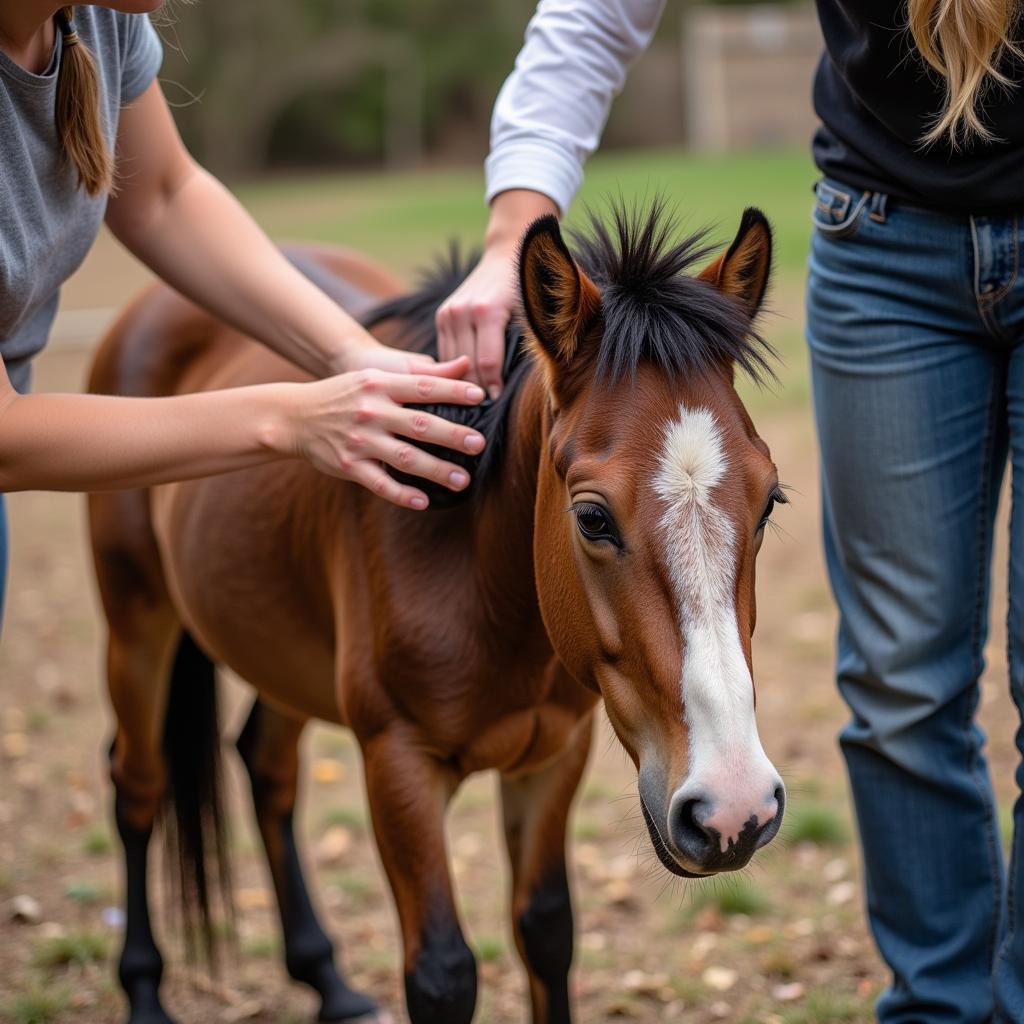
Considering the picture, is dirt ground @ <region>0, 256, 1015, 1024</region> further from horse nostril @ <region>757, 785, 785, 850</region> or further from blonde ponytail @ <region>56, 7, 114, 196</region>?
blonde ponytail @ <region>56, 7, 114, 196</region>

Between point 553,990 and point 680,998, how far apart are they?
29.2 inches

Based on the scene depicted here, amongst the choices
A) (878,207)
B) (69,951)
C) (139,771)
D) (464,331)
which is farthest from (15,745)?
(878,207)

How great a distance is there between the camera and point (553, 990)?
9.57 ft

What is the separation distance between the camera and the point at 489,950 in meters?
3.84

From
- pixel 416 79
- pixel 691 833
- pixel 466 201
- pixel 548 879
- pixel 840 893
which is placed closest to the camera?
pixel 691 833

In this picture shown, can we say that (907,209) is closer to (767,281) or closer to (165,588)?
(767,281)

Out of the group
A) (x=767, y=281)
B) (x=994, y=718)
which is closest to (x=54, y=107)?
(x=767, y=281)

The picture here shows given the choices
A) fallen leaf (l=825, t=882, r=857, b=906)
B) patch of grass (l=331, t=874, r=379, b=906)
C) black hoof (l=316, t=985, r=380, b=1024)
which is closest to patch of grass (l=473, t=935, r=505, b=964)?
black hoof (l=316, t=985, r=380, b=1024)

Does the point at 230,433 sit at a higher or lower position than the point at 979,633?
higher

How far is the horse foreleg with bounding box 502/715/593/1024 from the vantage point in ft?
9.39

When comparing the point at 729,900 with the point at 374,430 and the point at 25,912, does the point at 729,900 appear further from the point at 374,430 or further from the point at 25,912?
the point at 374,430

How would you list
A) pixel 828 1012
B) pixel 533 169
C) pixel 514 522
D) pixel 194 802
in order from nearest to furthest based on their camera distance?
pixel 514 522 < pixel 533 169 < pixel 828 1012 < pixel 194 802

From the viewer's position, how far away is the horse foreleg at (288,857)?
3.59 metres

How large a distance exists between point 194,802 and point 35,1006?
662 millimetres
